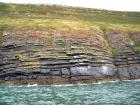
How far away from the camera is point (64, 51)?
8725cm

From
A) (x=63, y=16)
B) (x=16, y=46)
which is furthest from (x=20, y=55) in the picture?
(x=63, y=16)

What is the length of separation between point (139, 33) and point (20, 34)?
27932 millimetres

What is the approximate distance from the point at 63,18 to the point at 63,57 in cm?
2538

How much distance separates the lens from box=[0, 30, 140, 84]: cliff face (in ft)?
271

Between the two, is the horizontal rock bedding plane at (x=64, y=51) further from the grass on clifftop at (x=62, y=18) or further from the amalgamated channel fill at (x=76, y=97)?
the amalgamated channel fill at (x=76, y=97)

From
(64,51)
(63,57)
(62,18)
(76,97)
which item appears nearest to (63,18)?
(62,18)

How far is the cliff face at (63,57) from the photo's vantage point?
8262cm

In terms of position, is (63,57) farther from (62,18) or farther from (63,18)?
(63,18)

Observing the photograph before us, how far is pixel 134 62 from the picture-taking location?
9175cm

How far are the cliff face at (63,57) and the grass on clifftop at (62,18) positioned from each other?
4.19 m

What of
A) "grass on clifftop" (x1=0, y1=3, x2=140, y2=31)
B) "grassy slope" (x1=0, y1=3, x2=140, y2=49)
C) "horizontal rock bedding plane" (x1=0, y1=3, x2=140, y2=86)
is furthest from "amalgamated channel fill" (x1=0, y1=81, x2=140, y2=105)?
"grass on clifftop" (x1=0, y1=3, x2=140, y2=31)

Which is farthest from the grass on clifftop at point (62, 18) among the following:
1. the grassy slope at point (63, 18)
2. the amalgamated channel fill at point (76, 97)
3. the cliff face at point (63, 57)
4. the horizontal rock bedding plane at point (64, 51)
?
the amalgamated channel fill at point (76, 97)

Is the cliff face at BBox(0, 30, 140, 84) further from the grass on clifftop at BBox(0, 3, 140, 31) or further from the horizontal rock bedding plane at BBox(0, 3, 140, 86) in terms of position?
the grass on clifftop at BBox(0, 3, 140, 31)

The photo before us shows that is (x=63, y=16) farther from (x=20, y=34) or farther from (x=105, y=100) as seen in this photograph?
(x=105, y=100)
